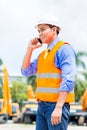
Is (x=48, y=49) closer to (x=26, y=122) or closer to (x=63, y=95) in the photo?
(x=63, y=95)

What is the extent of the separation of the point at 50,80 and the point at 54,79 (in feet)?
0.12

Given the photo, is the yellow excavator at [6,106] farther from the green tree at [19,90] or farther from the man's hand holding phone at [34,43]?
the green tree at [19,90]

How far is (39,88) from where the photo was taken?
15.8ft

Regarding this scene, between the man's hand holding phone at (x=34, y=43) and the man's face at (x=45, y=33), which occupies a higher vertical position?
the man's face at (x=45, y=33)

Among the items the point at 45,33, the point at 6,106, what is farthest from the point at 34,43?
the point at 6,106

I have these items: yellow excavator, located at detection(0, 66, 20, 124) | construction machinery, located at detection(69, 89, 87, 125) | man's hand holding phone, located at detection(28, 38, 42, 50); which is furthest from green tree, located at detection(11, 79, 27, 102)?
man's hand holding phone, located at detection(28, 38, 42, 50)

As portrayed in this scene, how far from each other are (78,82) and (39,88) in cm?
4657

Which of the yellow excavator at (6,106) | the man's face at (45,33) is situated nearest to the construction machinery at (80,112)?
the yellow excavator at (6,106)

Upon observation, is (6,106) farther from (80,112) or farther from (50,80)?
(50,80)

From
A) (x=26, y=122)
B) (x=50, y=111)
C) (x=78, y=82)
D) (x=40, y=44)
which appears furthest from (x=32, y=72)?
(x=78, y=82)

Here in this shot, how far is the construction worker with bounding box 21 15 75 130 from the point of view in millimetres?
4605

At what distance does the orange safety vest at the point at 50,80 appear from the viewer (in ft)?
15.5

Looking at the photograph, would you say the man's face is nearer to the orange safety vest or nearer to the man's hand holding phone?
the orange safety vest

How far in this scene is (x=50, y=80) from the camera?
15.6 feet
